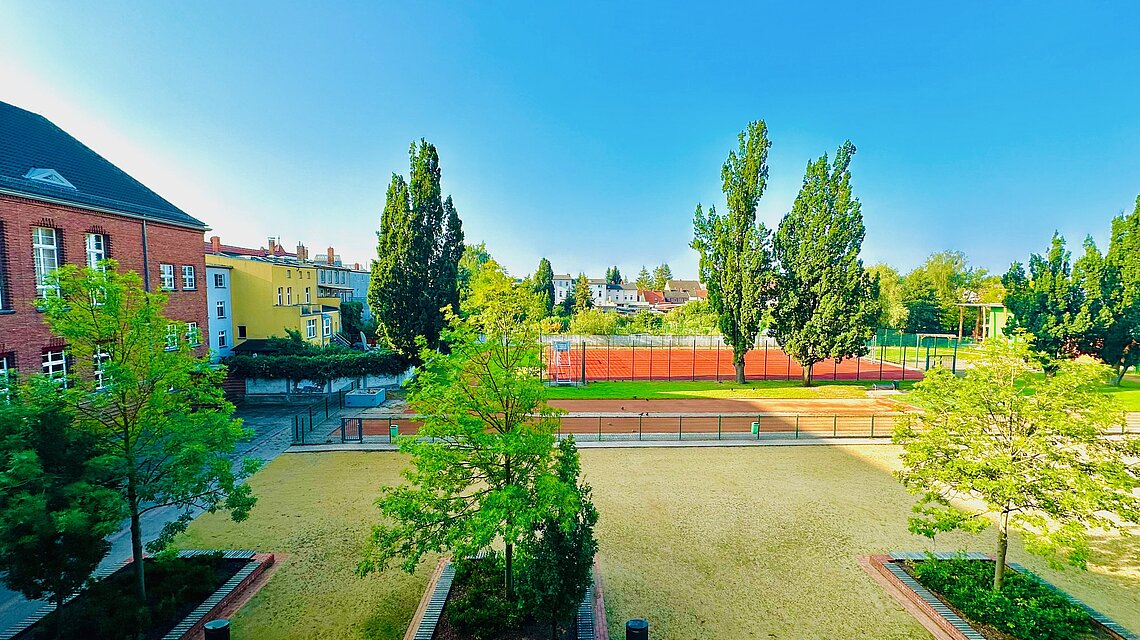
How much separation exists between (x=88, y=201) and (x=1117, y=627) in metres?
29.7

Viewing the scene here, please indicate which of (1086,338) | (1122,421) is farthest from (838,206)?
(1122,421)

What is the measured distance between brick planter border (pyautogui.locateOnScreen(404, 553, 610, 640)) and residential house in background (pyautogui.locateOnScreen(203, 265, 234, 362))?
26.2 m

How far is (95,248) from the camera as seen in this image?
738 inches

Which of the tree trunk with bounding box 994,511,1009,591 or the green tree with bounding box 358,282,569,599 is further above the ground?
the green tree with bounding box 358,282,569,599

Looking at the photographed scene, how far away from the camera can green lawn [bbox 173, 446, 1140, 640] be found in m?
8.36

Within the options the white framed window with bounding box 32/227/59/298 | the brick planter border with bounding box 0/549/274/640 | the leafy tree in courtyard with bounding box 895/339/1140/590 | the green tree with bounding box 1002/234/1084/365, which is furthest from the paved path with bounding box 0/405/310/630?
the green tree with bounding box 1002/234/1084/365

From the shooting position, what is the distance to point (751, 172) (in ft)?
96.6

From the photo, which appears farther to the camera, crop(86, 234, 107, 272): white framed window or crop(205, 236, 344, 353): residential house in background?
crop(205, 236, 344, 353): residential house in background

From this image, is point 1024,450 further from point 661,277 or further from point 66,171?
point 661,277

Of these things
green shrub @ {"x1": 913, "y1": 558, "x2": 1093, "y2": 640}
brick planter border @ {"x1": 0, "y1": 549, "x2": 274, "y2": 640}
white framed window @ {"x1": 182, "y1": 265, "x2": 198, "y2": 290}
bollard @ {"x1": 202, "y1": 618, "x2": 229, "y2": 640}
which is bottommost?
brick planter border @ {"x1": 0, "y1": 549, "x2": 274, "y2": 640}

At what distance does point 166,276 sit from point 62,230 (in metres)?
4.98

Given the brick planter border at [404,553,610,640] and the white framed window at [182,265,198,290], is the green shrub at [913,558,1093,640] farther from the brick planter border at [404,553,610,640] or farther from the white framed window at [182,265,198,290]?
the white framed window at [182,265,198,290]

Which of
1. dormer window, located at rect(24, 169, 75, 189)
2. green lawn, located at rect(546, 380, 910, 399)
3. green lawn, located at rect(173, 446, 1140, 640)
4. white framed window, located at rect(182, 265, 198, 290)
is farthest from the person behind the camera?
green lawn, located at rect(546, 380, 910, 399)

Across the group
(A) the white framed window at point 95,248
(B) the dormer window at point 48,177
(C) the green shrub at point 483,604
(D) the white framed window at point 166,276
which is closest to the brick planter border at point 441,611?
(C) the green shrub at point 483,604
